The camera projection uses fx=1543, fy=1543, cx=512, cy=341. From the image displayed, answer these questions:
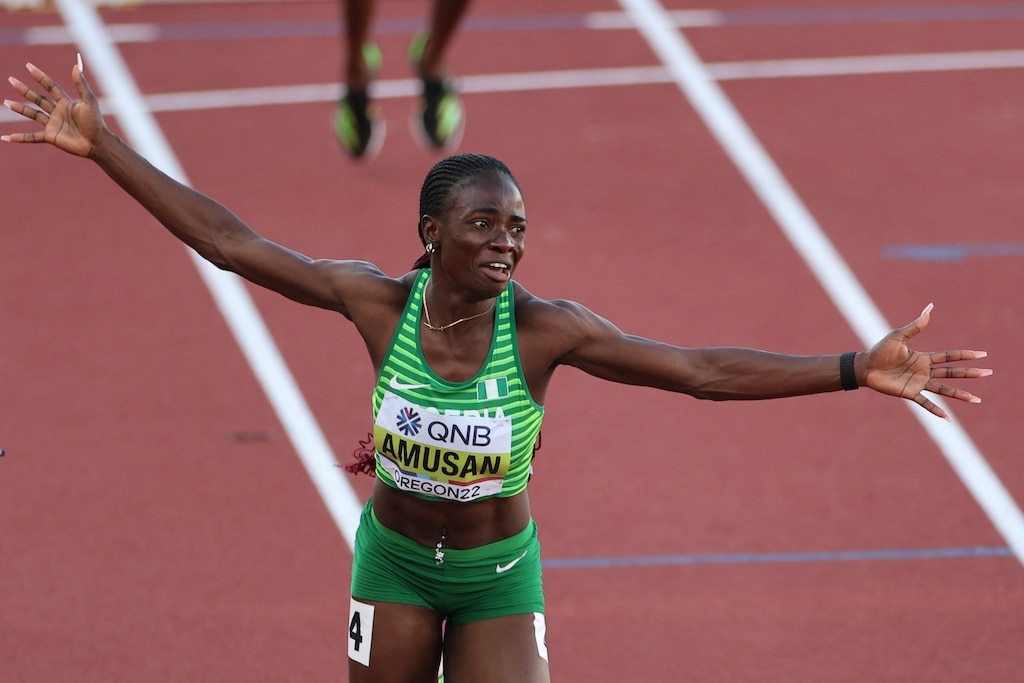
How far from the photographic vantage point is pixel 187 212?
14.4ft

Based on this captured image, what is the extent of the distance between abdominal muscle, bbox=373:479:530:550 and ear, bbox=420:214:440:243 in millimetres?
726

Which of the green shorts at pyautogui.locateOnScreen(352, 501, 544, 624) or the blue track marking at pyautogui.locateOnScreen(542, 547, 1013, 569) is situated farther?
the blue track marking at pyautogui.locateOnScreen(542, 547, 1013, 569)

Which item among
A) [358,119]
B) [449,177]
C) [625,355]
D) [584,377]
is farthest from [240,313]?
[625,355]

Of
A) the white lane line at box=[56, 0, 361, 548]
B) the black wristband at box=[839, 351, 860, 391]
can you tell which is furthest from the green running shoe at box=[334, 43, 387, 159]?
the black wristband at box=[839, 351, 860, 391]

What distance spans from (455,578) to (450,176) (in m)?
1.11

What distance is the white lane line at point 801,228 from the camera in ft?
22.5

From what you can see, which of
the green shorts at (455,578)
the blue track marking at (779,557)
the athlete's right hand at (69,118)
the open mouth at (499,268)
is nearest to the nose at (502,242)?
the open mouth at (499,268)

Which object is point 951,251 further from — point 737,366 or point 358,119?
point 737,366

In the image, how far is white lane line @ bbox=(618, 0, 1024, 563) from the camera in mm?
6844

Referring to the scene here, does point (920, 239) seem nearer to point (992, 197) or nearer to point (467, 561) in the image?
point (992, 197)

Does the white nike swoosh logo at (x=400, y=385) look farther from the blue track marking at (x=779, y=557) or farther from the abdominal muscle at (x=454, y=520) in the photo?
the blue track marking at (x=779, y=557)

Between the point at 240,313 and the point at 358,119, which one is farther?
the point at 358,119

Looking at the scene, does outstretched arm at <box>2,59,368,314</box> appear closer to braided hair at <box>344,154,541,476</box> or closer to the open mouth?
braided hair at <box>344,154,541,476</box>

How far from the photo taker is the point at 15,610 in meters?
5.89
